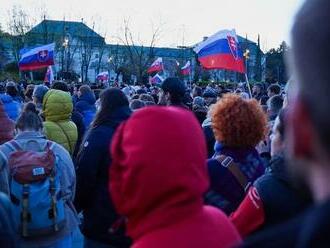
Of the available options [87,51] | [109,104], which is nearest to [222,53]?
[109,104]

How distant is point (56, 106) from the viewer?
19.8 feet

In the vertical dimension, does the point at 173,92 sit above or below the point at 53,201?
above

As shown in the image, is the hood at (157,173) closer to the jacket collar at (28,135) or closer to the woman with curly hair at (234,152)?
the woman with curly hair at (234,152)

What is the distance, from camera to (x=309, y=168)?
3.38ft

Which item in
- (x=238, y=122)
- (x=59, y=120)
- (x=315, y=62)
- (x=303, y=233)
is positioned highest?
(x=315, y=62)

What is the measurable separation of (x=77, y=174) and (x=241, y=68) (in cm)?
720

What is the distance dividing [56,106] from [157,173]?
4108 millimetres

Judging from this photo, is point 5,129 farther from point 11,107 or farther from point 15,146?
point 11,107

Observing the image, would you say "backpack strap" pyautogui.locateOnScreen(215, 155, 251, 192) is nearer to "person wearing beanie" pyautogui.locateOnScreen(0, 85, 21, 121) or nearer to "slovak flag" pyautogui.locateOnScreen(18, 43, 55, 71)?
"person wearing beanie" pyautogui.locateOnScreen(0, 85, 21, 121)

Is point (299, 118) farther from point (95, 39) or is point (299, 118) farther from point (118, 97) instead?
point (95, 39)

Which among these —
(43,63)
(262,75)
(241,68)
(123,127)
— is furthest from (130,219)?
(262,75)

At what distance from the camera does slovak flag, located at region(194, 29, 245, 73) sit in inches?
444

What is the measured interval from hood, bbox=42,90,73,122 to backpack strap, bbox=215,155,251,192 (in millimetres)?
2874

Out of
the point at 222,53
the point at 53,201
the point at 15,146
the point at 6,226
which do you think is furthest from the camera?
the point at 222,53
